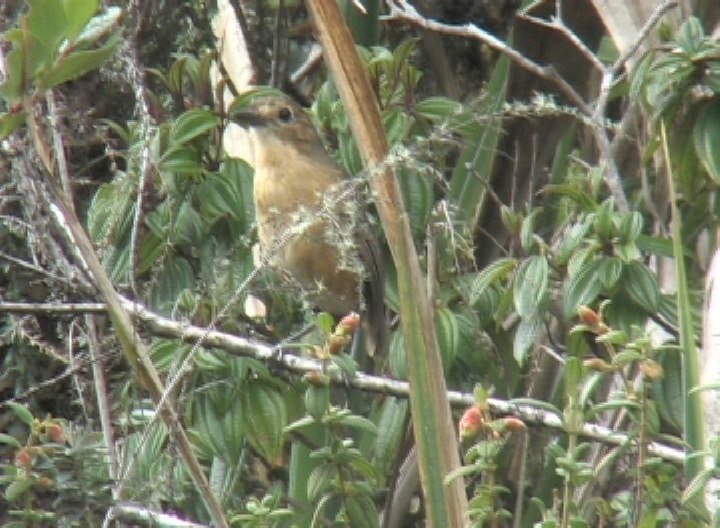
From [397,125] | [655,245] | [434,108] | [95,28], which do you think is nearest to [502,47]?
[434,108]

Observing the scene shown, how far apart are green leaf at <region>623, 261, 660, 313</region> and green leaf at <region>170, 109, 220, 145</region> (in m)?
0.88

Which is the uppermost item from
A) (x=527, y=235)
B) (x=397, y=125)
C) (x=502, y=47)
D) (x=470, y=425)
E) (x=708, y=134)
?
(x=502, y=47)

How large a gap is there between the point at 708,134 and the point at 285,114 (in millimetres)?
1579

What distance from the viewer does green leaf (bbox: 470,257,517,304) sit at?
2852 mm

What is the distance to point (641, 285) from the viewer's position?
270 cm

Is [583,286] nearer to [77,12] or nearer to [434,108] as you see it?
[434,108]

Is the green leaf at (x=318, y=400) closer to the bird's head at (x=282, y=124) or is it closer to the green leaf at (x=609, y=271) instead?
the green leaf at (x=609, y=271)

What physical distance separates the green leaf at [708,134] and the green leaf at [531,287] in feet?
1.37

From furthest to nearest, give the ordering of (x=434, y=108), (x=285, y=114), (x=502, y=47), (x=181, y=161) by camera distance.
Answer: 1. (x=285, y=114)
2. (x=502, y=47)
3. (x=434, y=108)
4. (x=181, y=161)

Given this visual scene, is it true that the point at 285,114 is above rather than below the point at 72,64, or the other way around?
below

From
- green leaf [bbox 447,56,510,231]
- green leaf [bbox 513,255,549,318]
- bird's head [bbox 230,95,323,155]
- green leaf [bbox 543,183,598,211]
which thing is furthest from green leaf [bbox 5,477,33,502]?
bird's head [bbox 230,95,323,155]

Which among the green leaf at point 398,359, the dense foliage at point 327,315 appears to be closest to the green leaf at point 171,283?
the dense foliage at point 327,315

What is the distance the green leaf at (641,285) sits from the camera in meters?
2.69

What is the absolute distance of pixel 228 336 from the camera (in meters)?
2.72
